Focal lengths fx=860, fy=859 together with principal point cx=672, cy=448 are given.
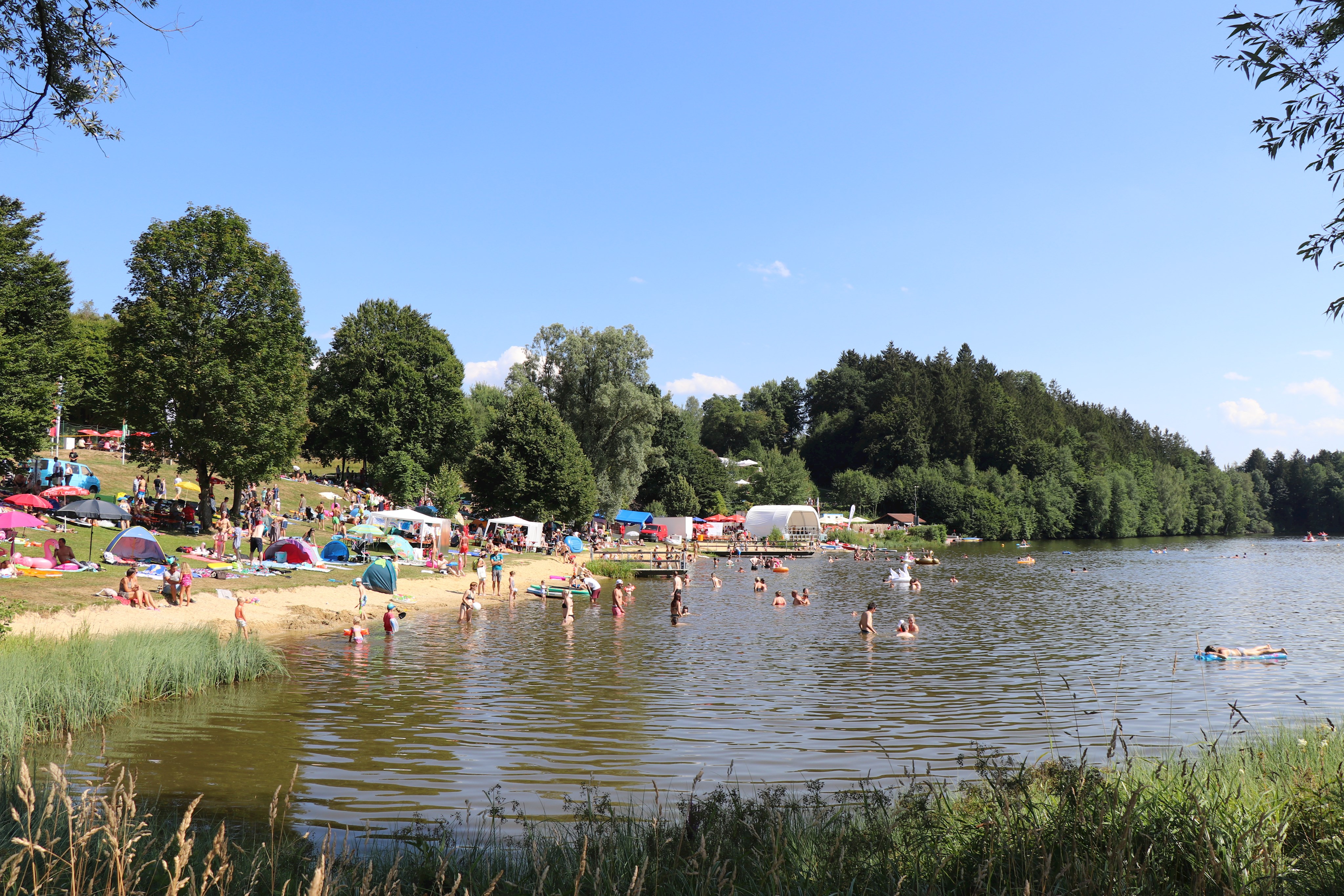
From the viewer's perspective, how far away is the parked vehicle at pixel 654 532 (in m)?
75.6

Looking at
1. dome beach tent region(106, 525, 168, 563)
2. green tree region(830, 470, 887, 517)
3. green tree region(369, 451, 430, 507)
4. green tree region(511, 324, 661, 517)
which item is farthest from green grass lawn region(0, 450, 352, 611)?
green tree region(830, 470, 887, 517)

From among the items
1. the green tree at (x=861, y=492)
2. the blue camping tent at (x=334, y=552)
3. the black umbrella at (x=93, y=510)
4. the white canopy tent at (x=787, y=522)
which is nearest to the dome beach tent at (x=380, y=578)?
the blue camping tent at (x=334, y=552)

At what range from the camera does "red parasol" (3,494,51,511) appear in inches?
1121

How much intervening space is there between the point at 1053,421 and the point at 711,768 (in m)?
133

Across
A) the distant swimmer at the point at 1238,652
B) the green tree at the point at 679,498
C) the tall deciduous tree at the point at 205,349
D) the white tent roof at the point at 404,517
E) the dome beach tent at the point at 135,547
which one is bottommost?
the distant swimmer at the point at 1238,652

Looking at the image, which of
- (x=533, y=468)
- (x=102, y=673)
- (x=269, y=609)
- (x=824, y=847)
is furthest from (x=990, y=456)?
(x=824, y=847)

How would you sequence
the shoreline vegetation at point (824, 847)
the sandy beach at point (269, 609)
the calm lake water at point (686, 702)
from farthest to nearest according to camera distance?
the sandy beach at point (269, 609) → the calm lake water at point (686, 702) → the shoreline vegetation at point (824, 847)

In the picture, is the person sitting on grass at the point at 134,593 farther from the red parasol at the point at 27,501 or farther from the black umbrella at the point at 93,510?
the red parasol at the point at 27,501

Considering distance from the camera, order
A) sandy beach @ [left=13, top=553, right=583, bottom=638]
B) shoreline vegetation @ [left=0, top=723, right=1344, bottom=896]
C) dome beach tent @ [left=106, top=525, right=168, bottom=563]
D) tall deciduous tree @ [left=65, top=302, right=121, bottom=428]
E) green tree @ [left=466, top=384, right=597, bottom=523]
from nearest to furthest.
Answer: shoreline vegetation @ [left=0, top=723, right=1344, bottom=896], sandy beach @ [left=13, top=553, right=583, bottom=638], dome beach tent @ [left=106, top=525, right=168, bottom=563], tall deciduous tree @ [left=65, top=302, right=121, bottom=428], green tree @ [left=466, top=384, right=597, bottom=523]

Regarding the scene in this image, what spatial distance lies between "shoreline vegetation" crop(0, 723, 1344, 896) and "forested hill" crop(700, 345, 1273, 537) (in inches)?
4103

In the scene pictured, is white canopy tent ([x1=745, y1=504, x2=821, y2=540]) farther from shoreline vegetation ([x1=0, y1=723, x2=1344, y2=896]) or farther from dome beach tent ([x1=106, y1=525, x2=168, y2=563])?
shoreline vegetation ([x1=0, y1=723, x2=1344, y2=896])

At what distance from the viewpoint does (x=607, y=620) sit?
3123 cm

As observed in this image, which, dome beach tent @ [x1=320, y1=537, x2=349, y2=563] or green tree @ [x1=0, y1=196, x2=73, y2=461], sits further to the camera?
dome beach tent @ [x1=320, y1=537, x2=349, y2=563]

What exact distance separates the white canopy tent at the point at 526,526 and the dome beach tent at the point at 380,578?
18.5 meters
